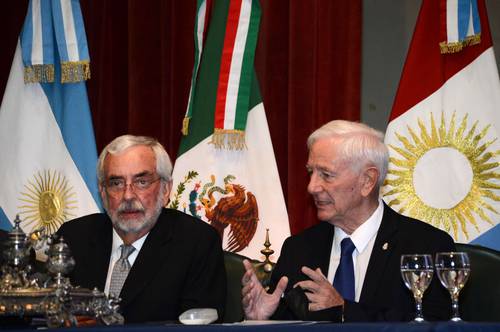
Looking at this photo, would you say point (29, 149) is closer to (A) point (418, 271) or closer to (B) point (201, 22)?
(B) point (201, 22)

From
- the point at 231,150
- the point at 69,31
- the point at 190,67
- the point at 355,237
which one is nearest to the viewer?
the point at 355,237

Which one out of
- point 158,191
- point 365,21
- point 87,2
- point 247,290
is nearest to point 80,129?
point 87,2

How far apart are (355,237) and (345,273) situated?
18 centimetres

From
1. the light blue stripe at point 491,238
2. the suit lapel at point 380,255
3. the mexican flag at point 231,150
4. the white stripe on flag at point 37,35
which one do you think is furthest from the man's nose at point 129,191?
the light blue stripe at point 491,238

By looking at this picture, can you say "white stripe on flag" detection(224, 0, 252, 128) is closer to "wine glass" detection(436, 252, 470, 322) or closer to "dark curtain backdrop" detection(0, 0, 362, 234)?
"dark curtain backdrop" detection(0, 0, 362, 234)

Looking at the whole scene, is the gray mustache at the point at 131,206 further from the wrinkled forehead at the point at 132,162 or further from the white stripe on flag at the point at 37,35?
the white stripe on flag at the point at 37,35

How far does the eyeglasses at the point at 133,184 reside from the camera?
3807 mm

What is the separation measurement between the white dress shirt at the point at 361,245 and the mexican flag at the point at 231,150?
0.88 meters

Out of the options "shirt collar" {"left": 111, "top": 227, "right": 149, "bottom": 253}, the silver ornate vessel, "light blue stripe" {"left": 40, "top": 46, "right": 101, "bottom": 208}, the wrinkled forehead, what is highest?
"light blue stripe" {"left": 40, "top": 46, "right": 101, "bottom": 208}

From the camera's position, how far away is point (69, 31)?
5.00m

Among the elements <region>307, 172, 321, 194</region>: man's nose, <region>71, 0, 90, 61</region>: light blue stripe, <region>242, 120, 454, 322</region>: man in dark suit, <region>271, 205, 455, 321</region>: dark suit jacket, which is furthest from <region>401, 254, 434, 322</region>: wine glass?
<region>71, 0, 90, 61</region>: light blue stripe

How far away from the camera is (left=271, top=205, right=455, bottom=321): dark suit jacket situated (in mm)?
3096

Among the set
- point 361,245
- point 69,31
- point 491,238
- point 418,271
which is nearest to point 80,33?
point 69,31

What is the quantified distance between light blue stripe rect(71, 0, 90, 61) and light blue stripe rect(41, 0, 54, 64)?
5.9 inches
